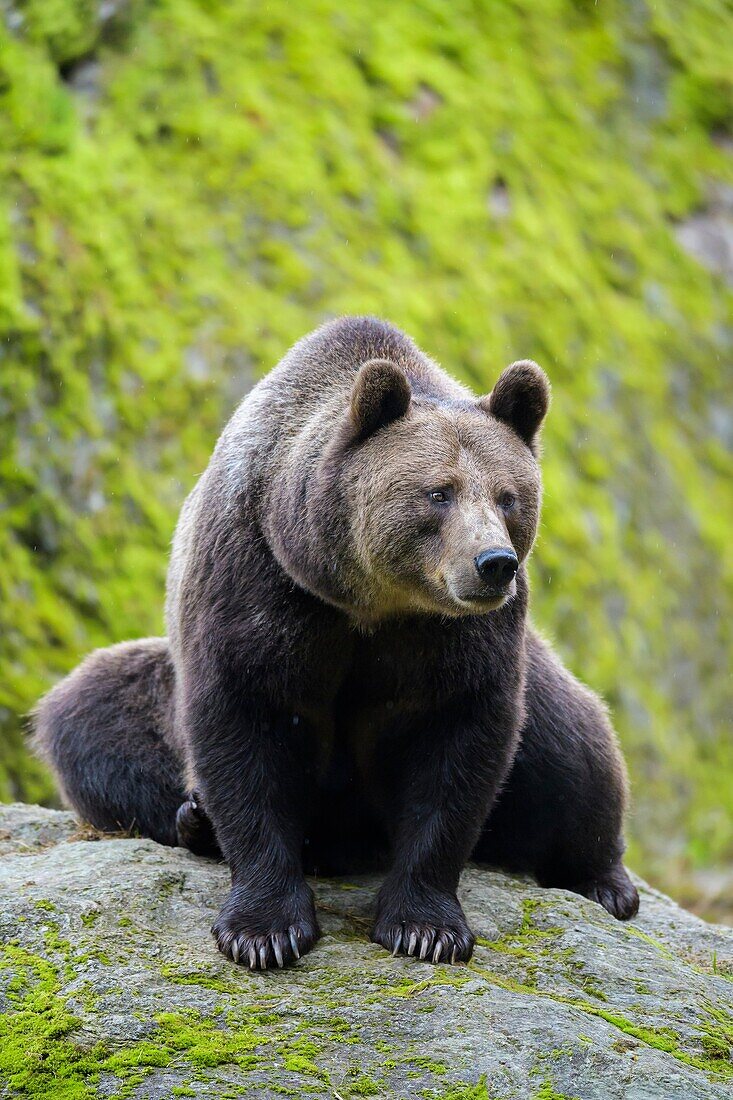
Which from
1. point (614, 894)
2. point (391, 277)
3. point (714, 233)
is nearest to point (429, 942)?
point (614, 894)

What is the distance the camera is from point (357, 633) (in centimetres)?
626

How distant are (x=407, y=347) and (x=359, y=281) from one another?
25.0 feet

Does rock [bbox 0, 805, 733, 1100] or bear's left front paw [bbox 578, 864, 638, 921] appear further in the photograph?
bear's left front paw [bbox 578, 864, 638, 921]

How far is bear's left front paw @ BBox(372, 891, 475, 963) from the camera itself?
593cm

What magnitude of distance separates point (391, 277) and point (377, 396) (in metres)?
8.87

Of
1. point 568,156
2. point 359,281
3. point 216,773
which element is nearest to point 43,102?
point 359,281

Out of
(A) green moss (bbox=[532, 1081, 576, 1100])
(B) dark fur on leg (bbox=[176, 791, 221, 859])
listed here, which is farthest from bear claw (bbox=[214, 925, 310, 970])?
(A) green moss (bbox=[532, 1081, 576, 1100])

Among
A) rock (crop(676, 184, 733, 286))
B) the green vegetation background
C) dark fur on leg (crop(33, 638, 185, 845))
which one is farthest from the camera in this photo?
rock (crop(676, 184, 733, 286))

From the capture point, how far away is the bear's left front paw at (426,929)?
233 inches

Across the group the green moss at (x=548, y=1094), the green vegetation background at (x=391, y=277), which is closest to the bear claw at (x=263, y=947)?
the green moss at (x=548, y=1094)

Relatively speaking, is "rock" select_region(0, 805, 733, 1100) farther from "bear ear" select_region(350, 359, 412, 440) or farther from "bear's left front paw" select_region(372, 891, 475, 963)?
"bear ear" select_region(350, 359, 412, 440)

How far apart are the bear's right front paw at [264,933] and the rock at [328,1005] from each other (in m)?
0.07

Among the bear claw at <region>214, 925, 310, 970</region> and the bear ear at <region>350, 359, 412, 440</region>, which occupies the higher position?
the bear ear at <region>350, 359, 412, 440</region>

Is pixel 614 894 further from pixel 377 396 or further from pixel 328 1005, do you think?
pixel 377 396
